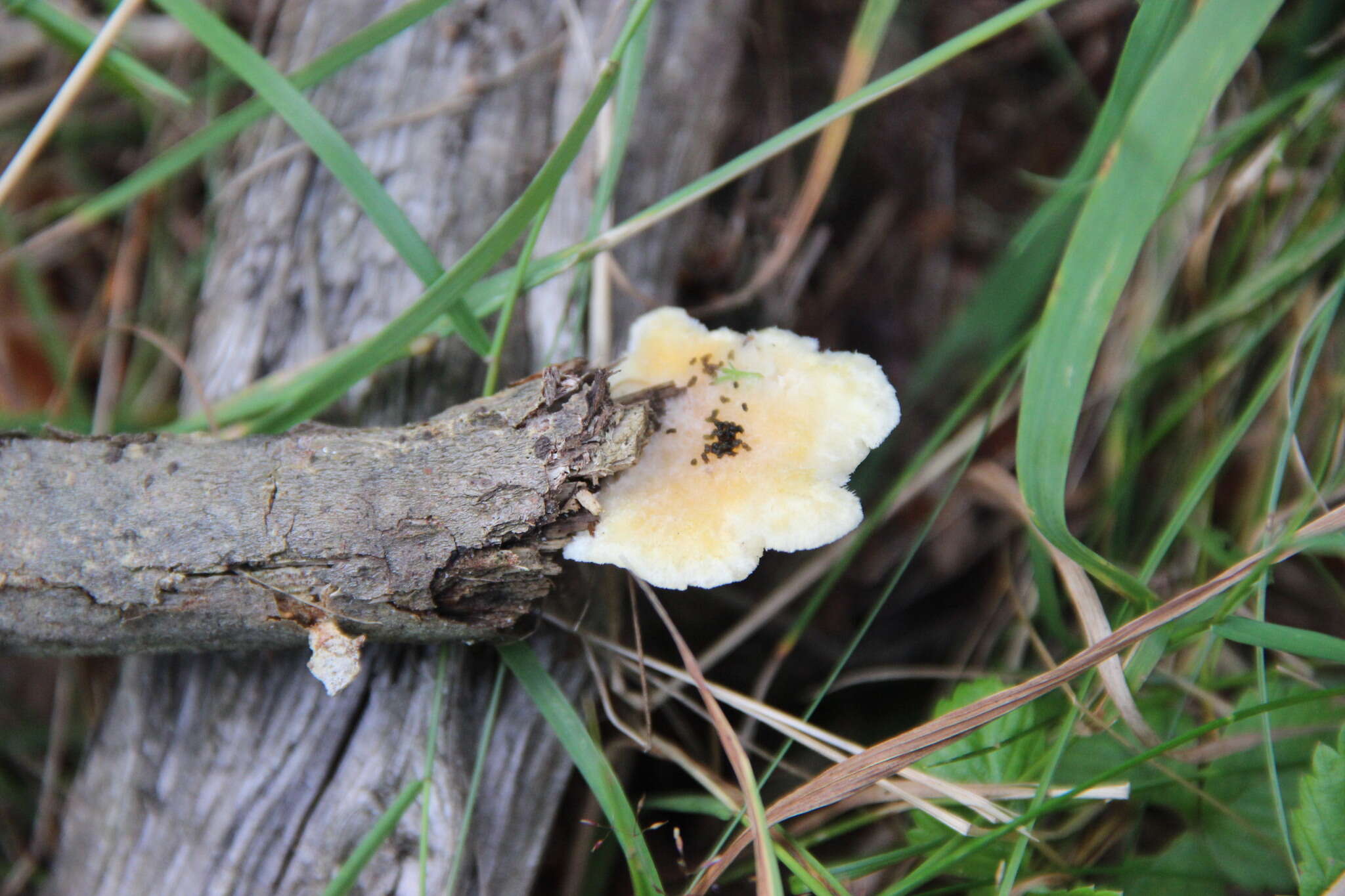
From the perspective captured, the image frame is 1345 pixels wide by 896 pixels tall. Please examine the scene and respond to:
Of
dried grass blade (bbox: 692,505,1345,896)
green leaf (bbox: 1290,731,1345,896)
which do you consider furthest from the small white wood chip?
green leaf (bbox: 1290,731,1345,896)

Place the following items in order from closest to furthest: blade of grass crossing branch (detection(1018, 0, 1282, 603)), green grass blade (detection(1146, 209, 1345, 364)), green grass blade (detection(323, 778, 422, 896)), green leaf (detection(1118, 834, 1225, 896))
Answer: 1. blade of grass crossing branch (detection(1018, 0, 1282, 603))
2. green grass blade (detection(323, 778, 422, 896))
3. green leaf (detection(1118, 834, 1225, 896))
4. green grass blade (detection(1146, 209, 1345, 364))

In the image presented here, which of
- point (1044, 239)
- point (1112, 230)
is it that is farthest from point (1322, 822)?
point (1044, 239)

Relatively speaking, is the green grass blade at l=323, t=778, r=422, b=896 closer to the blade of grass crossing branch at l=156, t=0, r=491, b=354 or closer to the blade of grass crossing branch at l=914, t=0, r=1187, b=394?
the blade of grass crossing branch at l=156, t=0, r=491, b=354

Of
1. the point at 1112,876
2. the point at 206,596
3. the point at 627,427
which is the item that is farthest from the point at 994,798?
the point at 206,596

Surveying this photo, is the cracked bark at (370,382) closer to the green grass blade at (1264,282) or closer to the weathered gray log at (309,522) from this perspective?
the weathered gray log at (309,522)

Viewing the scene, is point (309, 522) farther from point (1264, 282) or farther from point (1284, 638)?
point (1264, 282)

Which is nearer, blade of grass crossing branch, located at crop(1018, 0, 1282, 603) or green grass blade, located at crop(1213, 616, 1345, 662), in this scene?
blade of grass crossing branch, located at crop(1018, 0, 1282, 603)

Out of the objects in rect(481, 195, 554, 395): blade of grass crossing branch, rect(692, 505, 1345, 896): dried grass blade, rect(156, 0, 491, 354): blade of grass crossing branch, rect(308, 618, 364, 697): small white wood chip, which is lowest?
rect(692, 505, 1345, 896): dried grass blade

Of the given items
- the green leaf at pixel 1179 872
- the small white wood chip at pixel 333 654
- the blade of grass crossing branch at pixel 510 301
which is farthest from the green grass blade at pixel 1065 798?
the blade of grass crossing branch at pixel 510 301
